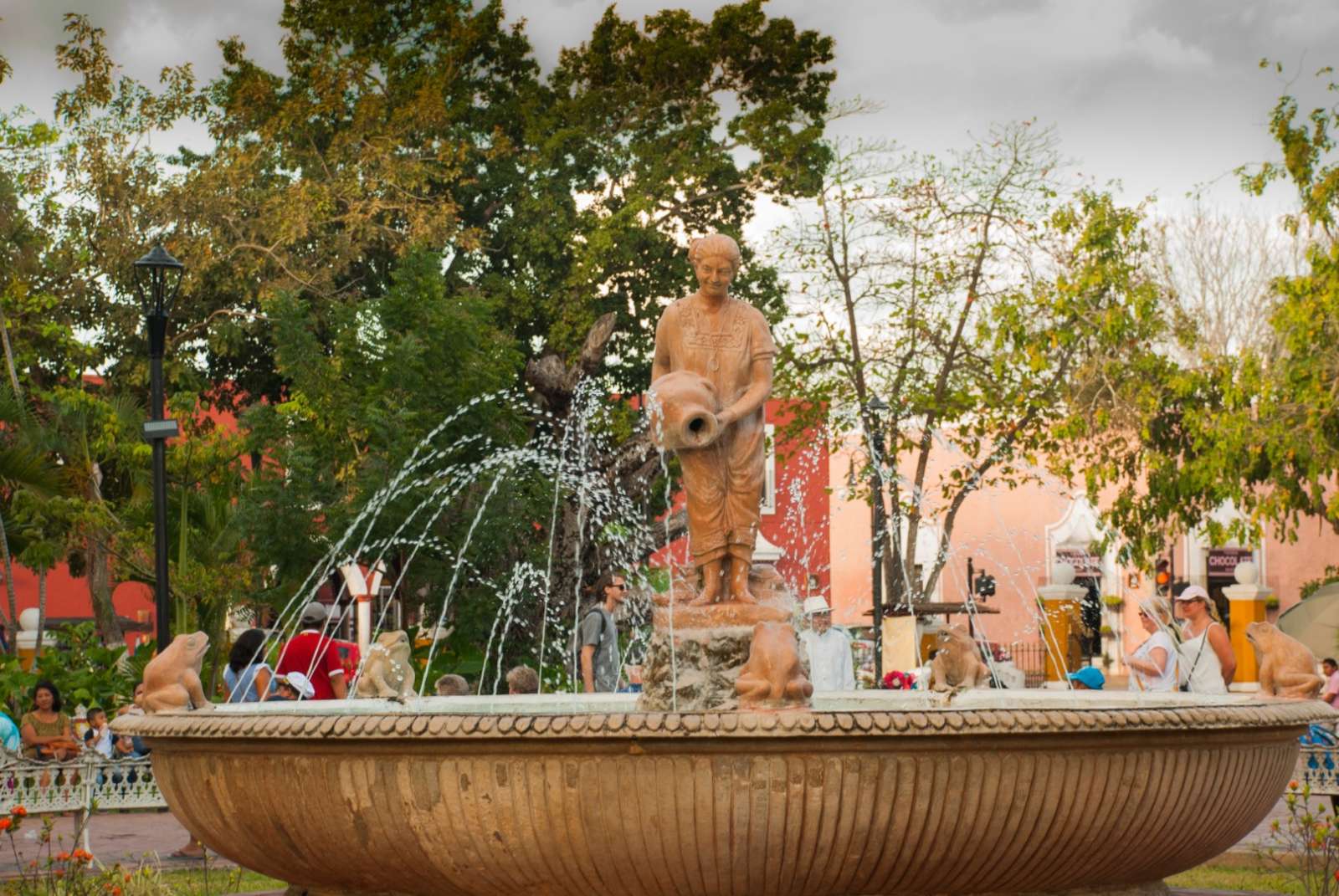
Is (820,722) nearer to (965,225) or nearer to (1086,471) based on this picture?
(1086,471)

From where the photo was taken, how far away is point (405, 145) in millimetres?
26625

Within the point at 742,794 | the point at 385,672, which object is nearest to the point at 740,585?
the point at 742,794

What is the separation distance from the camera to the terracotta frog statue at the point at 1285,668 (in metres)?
6.55

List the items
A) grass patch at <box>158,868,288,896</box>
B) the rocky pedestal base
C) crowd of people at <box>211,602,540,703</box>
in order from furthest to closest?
1. crowd of people at <box>211,602,540,703</box>
2. grass patch at <box>158,868,288,896</box>
3. the rocky pedestal base

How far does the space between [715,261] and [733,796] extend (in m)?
3.19

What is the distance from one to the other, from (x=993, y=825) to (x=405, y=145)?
897 inches

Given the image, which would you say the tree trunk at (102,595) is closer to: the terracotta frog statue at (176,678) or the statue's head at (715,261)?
the statue's head at (715,261)

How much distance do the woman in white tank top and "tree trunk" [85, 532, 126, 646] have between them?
63.1 feet

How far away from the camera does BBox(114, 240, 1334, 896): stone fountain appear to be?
4.91 m

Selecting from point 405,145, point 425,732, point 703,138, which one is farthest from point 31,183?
point 425,732

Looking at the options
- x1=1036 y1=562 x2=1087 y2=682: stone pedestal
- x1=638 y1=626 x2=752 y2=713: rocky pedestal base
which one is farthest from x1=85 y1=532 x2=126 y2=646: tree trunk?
x1=638 y1=626 x2=752 y2=713: rocky pedestal base

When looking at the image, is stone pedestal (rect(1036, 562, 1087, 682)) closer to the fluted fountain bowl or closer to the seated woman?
the seated woman

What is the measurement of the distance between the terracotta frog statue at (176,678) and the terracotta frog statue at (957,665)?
3.42 m

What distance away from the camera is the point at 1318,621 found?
2308 centimetres
